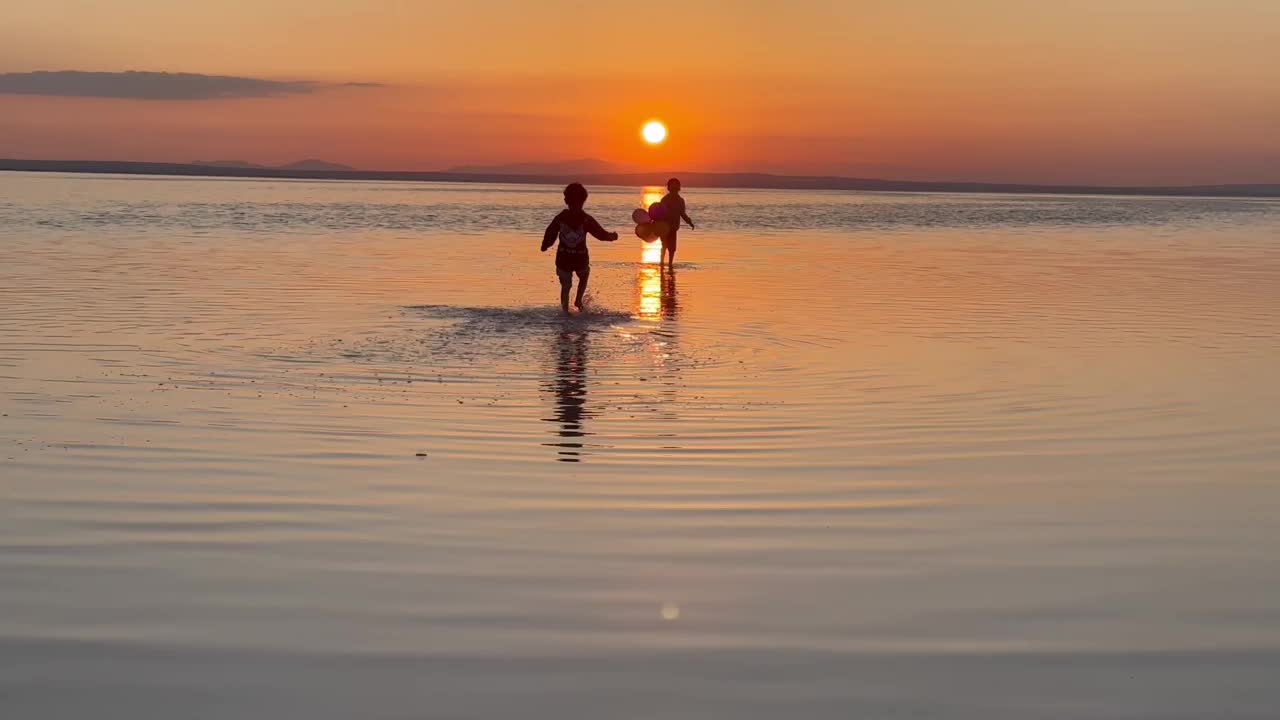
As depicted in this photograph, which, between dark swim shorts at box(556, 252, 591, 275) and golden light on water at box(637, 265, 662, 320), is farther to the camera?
golden light on water at box(637, 265, 662, 320)

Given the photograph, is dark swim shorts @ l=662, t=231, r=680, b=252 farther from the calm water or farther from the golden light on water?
the calm water

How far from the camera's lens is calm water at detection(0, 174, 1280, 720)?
4.95m

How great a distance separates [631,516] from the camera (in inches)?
290

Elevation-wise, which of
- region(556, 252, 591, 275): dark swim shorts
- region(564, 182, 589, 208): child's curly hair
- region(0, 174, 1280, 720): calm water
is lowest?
region(0, 174, 1280, 720): calm water

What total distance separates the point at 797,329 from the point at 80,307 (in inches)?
344

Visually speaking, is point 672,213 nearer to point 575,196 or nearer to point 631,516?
point 575,196

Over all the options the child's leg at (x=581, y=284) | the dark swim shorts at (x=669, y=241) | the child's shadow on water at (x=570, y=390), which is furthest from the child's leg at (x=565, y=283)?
the dark swim shorts at (x=669, y=241)

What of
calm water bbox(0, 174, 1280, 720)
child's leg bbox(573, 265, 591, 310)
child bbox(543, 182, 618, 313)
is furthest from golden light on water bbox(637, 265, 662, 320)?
calm water bbox(0, 174, 1280, 720)

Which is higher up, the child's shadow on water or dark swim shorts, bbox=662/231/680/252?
dark swim shorts, bbox=662/231/680/252

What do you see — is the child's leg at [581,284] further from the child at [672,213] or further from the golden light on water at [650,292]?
the child at [672,213]

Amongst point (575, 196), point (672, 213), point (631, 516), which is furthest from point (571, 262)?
point (631, 516)

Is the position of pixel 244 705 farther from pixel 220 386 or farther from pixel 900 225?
pixel 900 225

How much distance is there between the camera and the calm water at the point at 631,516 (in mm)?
4949

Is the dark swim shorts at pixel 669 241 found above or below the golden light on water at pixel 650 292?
above
